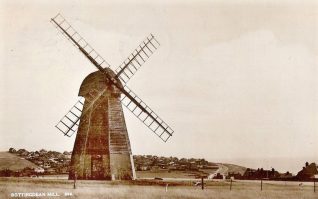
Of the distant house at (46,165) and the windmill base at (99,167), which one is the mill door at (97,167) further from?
the distant house at (46,165)

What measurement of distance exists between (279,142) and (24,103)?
262 inches

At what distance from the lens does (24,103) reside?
1802 cm

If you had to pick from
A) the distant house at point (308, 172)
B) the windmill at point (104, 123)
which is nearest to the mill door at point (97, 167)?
the windmill at point (104, 123)

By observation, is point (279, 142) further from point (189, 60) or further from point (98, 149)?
point (98, 149)

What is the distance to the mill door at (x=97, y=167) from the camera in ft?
61.0

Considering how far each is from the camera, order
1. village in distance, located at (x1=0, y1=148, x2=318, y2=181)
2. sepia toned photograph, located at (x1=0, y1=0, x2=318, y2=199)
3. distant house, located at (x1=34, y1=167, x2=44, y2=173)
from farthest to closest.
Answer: distant house, located at (x1=34, y1=167, x2=44, y2=173) < village in distance, located at (x1=0, y1=148, x2=318, y2=181) < sepia toned photograph, located at (x1=0, y1=0, x2=318, y2=199)

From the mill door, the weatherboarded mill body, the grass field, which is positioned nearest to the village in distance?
the weatherboarded mill body

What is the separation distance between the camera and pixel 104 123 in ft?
61.6

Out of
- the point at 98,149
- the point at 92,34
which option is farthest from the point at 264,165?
the point at 92,34

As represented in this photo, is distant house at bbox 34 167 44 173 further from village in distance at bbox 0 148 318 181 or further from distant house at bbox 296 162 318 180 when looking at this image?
distant house at bbox 296 162 318 180

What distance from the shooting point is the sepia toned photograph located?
17.8 metres

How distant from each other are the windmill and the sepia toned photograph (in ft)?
0.10

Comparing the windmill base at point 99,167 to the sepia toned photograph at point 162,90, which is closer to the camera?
the sepia toned photograph at point 162,90

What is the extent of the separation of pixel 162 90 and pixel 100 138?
2139 millimetres
